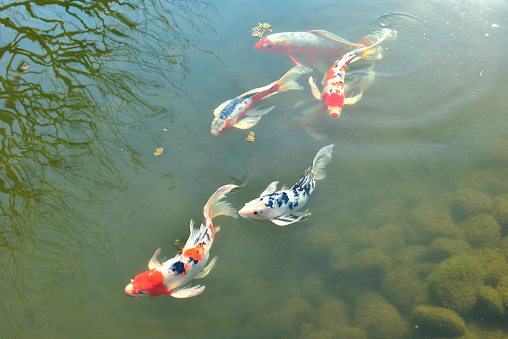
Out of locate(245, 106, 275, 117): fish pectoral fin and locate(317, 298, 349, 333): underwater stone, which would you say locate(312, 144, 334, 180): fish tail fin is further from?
locate(317, 298, 349, 333): underwater stone

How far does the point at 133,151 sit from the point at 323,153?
2567mm

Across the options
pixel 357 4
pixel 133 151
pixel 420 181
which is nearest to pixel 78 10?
pixel 133 151

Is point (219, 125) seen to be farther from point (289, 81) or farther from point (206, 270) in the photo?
point (206, 270)

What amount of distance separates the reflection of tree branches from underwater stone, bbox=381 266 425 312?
308 centimetres

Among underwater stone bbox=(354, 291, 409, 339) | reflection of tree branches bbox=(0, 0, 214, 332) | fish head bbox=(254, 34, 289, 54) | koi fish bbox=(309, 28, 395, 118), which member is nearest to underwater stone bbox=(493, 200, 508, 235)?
underwater stone bbox=(354, 291, 409, 339)

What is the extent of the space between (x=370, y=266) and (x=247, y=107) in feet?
9.10

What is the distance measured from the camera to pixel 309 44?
21.1 feet

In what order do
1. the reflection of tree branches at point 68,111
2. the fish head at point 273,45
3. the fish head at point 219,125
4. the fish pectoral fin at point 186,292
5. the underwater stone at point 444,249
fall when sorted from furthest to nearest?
the fish head at point 273,45
the fish head at point 219,125
the reflection of tree branches at point 68,111
the underwater stone at point 444,249
the fish pectoral fin at point 186,292

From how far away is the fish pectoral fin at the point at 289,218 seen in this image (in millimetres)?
4122

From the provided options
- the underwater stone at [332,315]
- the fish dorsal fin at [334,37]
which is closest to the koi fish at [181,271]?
the underwater stone at [332,315]

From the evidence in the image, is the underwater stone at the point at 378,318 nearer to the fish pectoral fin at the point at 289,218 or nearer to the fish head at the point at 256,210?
the fish pectoral fin at the point at 289,218

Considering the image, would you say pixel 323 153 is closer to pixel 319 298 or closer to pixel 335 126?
pixel 335 126

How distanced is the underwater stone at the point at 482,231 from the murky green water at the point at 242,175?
0.06 ft

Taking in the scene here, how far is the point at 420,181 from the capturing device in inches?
183
